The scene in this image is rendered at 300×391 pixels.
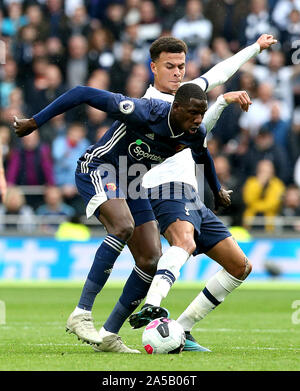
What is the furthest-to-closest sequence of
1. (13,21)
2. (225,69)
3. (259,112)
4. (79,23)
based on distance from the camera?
(13,21), (79,23), (259,112), (225,69)

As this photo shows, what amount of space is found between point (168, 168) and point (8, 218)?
9228mm

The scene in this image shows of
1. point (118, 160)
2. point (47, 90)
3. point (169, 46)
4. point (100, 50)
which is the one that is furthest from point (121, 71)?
point (118, 160)

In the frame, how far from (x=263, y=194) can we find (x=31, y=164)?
4.11m

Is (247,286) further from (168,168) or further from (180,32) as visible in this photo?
(168,168)

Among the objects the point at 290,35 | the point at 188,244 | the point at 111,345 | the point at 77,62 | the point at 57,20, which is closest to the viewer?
the point at 188,244

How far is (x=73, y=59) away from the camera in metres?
18.1

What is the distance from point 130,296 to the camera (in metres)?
7.66

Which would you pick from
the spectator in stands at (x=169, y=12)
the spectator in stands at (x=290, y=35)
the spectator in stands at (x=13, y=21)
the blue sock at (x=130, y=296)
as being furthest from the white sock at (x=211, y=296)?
the spectator in stands at (x=13, y=21)

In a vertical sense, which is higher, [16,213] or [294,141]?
[294,141]

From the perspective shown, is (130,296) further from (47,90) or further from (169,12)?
(169,12)

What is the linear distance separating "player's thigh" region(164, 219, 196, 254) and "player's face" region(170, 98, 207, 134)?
0.74 m

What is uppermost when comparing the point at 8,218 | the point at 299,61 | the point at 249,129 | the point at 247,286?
the point at 299,61

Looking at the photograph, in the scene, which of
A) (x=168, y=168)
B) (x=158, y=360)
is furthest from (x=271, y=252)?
(x=158, y=360)

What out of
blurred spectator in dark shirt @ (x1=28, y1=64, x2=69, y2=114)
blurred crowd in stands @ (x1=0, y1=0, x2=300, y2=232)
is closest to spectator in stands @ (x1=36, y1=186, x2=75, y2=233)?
blurred crowd in stands @ (x1=0, y1=0, x2=300, y2=232)
